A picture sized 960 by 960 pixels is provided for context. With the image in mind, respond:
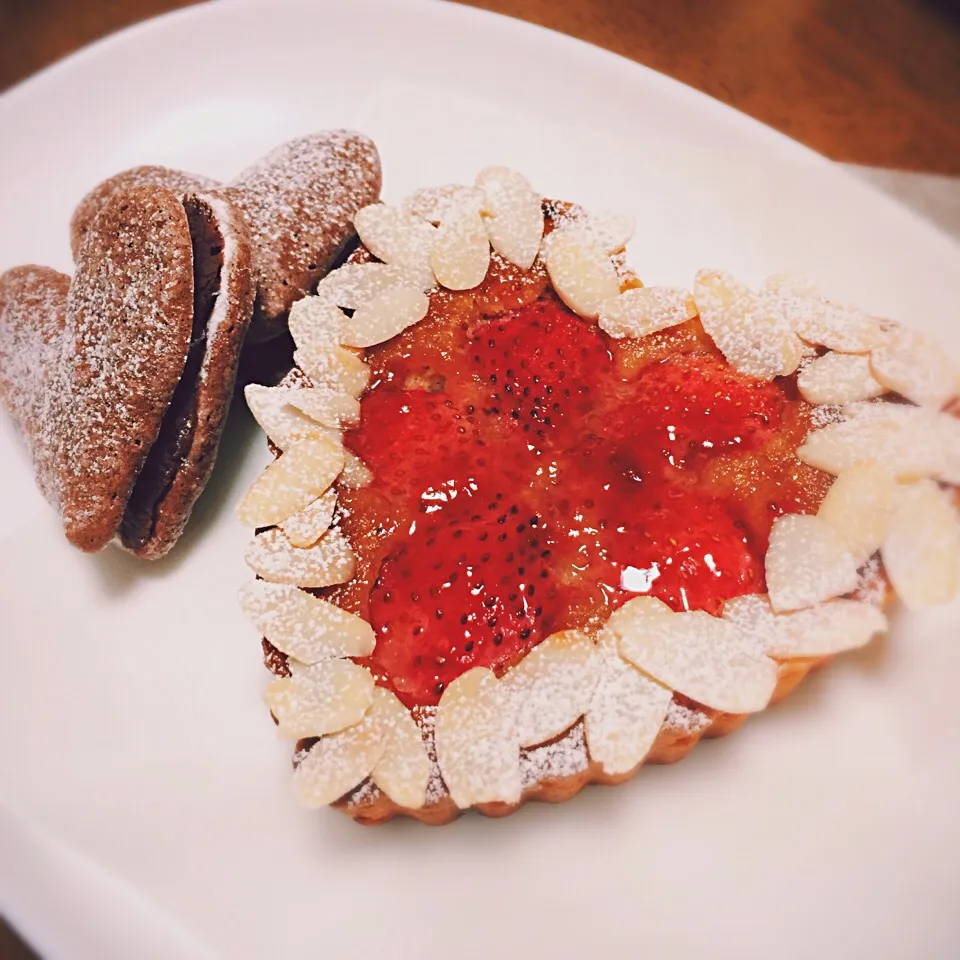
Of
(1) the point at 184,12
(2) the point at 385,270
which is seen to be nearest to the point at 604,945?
(2) the point at 385,270


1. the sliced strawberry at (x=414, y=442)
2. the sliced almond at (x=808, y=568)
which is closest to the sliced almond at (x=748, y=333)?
the sliced almond at (x=808, y=568)

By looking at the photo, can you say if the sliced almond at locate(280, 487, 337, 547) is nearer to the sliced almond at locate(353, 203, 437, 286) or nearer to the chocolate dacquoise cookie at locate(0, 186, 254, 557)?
the chocolate dacquoise cookie at locate(0, 186, 254, 557)

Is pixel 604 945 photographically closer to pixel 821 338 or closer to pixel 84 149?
pixel 821 338

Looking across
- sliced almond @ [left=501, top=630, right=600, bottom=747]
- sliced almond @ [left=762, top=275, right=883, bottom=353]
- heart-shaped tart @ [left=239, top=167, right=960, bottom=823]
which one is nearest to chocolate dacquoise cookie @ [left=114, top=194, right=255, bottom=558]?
heart-shaped tart @ [left=239, top=167, right=960, bottom=823]

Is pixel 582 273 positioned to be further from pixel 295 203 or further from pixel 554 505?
pixel 295 203

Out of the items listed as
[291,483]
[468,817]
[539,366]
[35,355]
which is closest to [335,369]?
[291,483]

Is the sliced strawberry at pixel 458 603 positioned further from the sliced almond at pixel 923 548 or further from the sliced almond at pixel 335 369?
the sliced almond at pixel 923 548

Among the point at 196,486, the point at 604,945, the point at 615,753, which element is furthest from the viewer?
the point at 196,486
